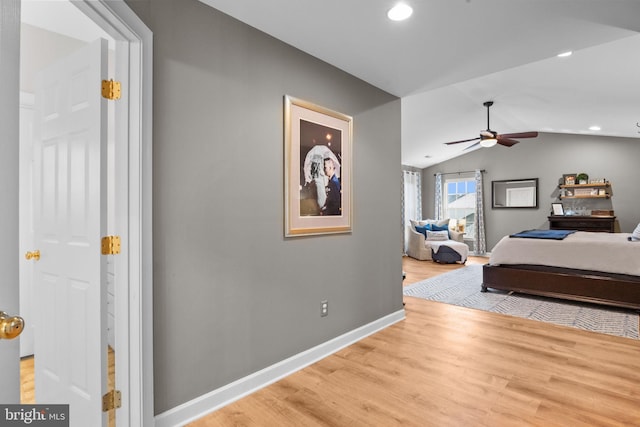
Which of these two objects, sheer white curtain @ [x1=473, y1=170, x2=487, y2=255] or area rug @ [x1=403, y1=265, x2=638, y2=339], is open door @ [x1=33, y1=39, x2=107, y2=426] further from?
sheer white curtain @ [x1=473, y1=170, x2=487, y2=255]

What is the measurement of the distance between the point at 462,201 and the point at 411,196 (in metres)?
1.32

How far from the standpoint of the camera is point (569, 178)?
7.03m

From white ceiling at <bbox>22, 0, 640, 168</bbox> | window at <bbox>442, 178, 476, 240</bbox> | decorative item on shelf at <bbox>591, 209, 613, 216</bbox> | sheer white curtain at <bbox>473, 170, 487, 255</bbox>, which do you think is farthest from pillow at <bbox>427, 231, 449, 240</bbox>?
white ceiling at <bbox>22, 0, 640, 168</bbox>

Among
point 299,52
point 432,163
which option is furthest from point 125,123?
point 432,163

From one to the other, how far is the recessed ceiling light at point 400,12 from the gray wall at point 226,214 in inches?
29.1

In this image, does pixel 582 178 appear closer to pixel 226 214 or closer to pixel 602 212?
pixel 602 212

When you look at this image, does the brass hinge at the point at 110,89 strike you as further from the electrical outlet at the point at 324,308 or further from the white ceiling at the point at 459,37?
the electrical outlet at the point at 324,308

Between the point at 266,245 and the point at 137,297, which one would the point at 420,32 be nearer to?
the point at 266,245

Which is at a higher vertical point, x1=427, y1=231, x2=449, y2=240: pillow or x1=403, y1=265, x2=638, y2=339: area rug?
x1=427, y1=231, x2=449, y2=240: pillow

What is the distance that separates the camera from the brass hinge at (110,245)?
5.08 feet

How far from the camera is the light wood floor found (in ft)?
6.11

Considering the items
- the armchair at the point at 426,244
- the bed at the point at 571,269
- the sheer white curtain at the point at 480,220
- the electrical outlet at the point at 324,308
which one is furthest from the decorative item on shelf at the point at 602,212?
the electrical outlet at the point at 324,308

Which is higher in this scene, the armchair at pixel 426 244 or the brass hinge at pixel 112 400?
the armchair at pixel 426 244

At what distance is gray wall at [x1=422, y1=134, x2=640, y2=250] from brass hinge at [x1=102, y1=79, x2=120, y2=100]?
8390mm
